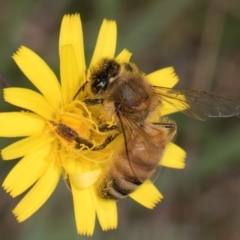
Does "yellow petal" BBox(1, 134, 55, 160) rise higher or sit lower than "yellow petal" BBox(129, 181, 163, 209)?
higher

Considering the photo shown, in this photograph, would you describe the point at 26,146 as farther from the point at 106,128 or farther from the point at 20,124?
the point at 106,128

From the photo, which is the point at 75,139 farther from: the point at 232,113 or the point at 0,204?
the point at 0,204

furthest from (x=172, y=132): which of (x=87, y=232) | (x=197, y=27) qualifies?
(x=197, y=27)

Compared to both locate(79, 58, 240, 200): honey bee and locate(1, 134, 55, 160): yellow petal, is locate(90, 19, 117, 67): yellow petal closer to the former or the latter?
locate(79, 58, 240, 200): honey bee

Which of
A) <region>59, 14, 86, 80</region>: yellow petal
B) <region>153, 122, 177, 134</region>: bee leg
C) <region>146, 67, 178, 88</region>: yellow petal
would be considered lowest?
<region>153, 122, 177, 134</region>: bee leg

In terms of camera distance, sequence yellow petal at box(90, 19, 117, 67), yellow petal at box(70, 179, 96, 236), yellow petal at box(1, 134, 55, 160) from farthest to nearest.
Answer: yellow petal at box(90, 19, 117, 67)
yellow petal at box(70, 179, 96, 236)
yellow petal at box(1, 134, 55, 160)

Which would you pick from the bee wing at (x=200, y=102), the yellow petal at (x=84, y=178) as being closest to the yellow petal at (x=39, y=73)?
the yellow petal at (x=84, y=178)

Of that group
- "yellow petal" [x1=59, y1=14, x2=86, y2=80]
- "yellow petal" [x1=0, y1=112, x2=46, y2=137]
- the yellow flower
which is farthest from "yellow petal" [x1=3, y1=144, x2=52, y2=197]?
"yellow petal" [x1=59, y1=14, x2=86, y2=80]

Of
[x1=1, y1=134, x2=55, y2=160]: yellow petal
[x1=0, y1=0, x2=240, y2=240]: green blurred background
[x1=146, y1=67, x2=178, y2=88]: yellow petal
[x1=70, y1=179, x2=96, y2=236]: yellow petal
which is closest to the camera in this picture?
[x1=1, y1=134, x2=55, y2=160]: yellow petal
